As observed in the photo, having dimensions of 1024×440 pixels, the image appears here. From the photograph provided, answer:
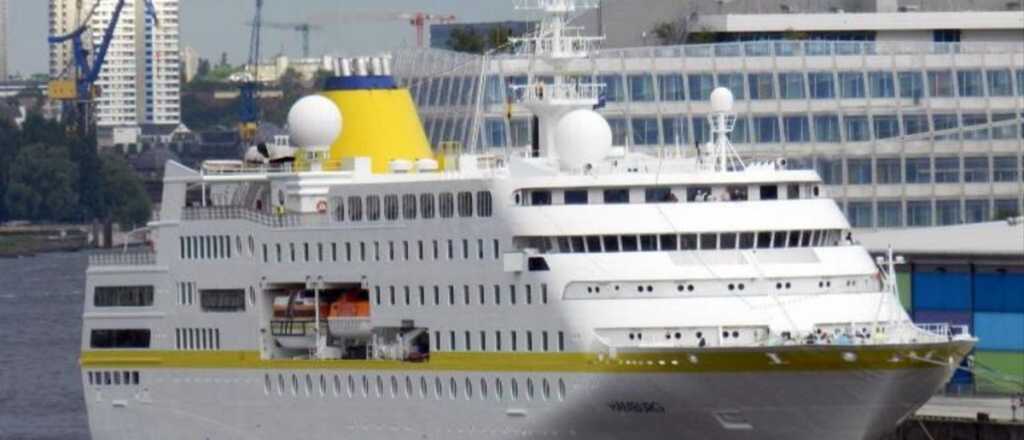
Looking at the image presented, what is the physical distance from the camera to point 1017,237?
255 ft

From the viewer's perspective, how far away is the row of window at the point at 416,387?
220 ft

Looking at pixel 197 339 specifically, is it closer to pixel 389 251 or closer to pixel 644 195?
pixel 389 251

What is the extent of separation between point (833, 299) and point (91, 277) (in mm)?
16602

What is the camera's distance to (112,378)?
76062 millimetres

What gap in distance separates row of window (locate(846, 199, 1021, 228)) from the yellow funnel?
79.1ft

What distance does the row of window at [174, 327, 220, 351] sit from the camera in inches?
2881

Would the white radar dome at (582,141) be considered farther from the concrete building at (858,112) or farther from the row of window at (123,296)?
the concrete building at (858,112)

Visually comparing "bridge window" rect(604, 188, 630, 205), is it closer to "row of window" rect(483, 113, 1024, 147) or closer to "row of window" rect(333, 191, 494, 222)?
"row of window" rect(333, 191, 494, 222)

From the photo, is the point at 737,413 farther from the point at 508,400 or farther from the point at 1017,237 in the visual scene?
the point at 1017,237

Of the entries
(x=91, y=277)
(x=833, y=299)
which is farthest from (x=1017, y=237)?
(x=91, y=277)

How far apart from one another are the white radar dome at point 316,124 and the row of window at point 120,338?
16.0 ft

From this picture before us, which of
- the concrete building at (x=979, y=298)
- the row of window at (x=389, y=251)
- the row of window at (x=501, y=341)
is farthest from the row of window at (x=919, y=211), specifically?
the row of window at (x=501, y=341)

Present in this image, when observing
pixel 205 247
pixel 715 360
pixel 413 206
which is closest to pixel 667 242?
pixel 715 360

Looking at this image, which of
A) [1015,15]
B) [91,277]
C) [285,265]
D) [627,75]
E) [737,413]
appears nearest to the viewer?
[737,413]
